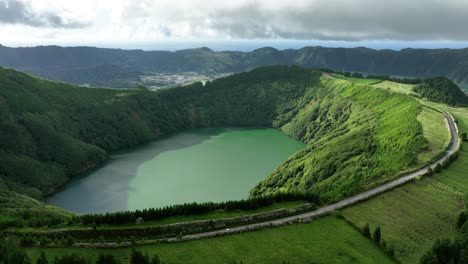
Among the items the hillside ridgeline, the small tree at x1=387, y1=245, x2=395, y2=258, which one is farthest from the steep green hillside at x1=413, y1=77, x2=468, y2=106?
the small tree at x1=387, y1=245, x2=395, y2=258

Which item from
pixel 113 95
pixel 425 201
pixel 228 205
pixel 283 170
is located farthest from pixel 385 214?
pixel 113 95

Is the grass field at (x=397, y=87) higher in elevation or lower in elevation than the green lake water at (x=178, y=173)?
higher

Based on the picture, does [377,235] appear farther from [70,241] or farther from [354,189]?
Answer: [70,241]

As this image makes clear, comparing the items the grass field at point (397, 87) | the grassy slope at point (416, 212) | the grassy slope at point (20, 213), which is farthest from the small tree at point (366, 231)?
the grass field at point (397, 87)

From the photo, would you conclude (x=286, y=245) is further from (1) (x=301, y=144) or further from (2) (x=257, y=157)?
(1) (x=301, y=144)

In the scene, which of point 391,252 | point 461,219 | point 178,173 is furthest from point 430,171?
point 178,173

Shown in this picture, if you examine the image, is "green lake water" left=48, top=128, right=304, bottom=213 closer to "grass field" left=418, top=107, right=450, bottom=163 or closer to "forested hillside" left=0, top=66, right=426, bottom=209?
"forested hillside" left=0, top=66, right=426, bottom=209

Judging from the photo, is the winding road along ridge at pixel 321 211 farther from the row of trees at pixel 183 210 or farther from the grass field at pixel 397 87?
the grass field at pixel 397 87
